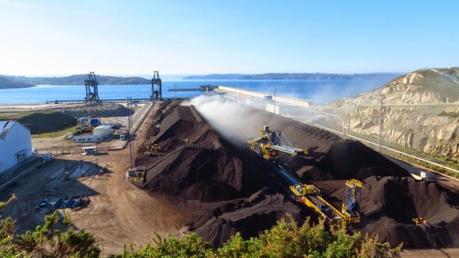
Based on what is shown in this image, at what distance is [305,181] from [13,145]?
25.6 m

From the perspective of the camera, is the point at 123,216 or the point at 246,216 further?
the point at 123,216

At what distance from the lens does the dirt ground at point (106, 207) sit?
20703 mm

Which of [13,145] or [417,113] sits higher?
[417,113]

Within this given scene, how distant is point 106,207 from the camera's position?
24359mm

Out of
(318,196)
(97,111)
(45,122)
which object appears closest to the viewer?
(318,196)

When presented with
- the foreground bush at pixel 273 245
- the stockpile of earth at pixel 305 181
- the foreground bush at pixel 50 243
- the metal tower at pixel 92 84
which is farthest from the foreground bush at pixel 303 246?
the metal tower at pixel 92 84

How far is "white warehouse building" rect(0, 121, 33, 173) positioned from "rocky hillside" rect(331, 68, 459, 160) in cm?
4122

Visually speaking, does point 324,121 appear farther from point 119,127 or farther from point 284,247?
point 284,247

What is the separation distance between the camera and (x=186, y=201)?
25.3 metres

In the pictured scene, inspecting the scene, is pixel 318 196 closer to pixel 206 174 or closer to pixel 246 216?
pixel 246 216

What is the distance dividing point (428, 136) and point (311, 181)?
21.6 metres

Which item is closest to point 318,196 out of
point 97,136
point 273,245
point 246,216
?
point 246,216

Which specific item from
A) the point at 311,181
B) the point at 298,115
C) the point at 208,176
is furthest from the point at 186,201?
the point at 298,115

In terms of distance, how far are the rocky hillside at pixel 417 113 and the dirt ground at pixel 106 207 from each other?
31265 millimetres
